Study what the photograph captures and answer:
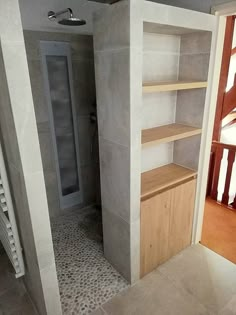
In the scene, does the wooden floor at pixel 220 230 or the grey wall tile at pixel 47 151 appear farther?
the grey wall tile at pixel 47 151

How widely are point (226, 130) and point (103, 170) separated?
9.82ft

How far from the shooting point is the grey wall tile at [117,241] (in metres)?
1.76

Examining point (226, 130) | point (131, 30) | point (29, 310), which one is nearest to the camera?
point (131, 30)

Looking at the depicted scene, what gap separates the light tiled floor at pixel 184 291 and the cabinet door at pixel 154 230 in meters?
0.11

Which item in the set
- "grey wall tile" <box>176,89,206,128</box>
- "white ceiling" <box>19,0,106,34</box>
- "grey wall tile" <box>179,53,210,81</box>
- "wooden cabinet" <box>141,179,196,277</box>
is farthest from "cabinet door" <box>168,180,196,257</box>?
"white ceiling" <box>19,0,106,34</box>

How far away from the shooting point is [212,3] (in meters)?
1.69

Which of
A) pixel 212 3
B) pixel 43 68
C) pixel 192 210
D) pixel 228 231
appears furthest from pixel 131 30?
pixel 228 231

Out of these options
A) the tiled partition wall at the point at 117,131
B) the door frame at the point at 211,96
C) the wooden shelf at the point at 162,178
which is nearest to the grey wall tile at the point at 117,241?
the tiled partition wall at the point at 117,131

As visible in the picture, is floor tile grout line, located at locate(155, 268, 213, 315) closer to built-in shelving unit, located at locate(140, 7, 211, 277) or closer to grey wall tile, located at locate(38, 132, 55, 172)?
built-in shelving unit, located at locate(140, 7, 211, 277)

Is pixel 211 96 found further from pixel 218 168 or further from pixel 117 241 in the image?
pixel 218 168

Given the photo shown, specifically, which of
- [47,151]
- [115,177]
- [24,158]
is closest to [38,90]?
[47,151]

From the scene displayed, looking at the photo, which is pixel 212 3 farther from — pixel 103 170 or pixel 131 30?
pixel 103 170

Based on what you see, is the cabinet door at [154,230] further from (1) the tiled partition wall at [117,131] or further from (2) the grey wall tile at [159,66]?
(2) the grey wall tile at [159,66]

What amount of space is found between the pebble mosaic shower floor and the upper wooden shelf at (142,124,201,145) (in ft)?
3.82
